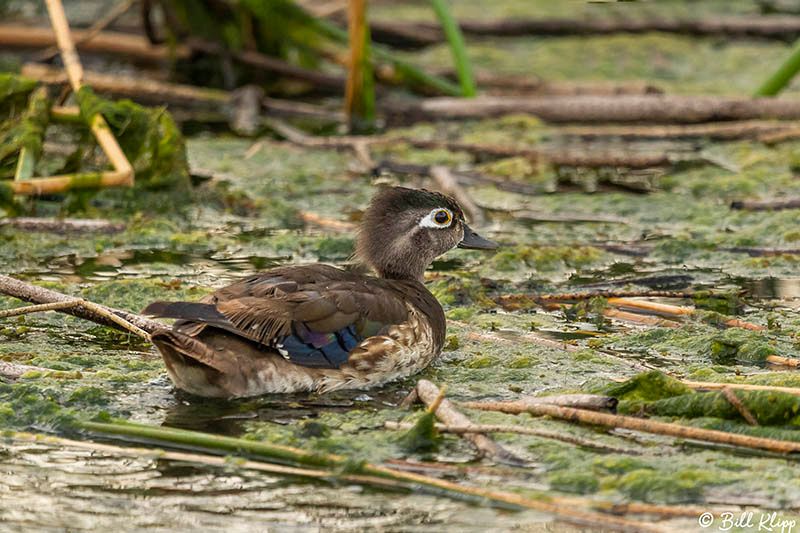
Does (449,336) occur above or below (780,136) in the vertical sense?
below

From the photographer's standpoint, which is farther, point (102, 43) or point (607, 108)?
point (102, 43)

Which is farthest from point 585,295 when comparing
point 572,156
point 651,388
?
point 572,156

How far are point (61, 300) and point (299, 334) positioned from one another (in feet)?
3.92

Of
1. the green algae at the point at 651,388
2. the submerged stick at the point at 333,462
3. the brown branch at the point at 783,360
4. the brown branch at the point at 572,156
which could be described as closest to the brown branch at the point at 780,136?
the brown branch at the point at 572,156

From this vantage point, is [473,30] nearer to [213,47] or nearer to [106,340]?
[213,47]

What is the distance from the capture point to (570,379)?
5422 mm

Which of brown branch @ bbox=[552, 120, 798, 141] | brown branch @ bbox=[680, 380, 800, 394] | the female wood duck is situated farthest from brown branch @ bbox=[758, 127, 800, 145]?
brown branch @ bbox=[680, 380, 800, 394]

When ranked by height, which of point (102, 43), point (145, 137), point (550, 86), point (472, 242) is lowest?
point (472, 242)

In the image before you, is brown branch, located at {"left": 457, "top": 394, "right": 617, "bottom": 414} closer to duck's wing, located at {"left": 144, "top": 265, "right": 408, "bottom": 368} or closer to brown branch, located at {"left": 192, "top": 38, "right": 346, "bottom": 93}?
duck's wing, located at {"left": 144, "top": 265, "right": 408, "bottom": 368}

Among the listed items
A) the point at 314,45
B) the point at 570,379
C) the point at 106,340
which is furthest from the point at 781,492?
the point at 314,45

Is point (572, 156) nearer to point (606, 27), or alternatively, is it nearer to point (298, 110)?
point (298, 110)

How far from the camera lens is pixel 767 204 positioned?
8273 millimetres

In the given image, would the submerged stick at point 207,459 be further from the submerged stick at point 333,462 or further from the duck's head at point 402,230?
the duck's head at point 402,230

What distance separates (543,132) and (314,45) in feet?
10.1
